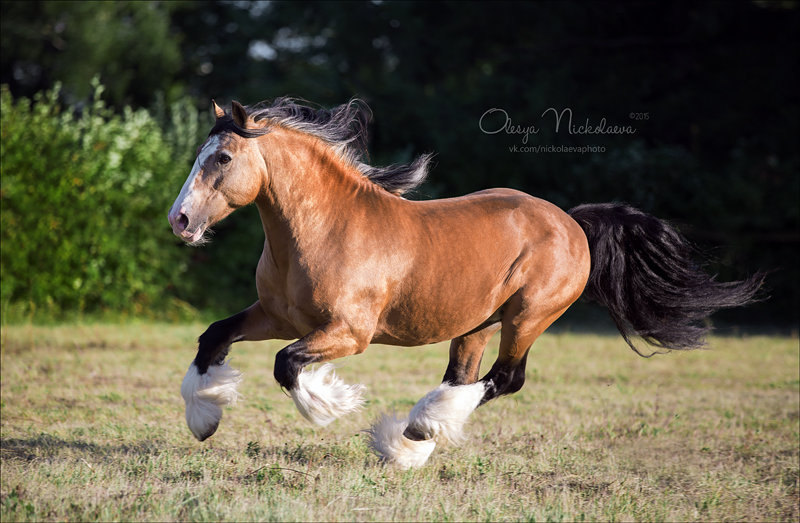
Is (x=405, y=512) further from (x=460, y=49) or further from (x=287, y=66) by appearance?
(x=287, y=66)

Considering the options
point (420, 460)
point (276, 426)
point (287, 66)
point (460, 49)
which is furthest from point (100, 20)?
point (420, 460)

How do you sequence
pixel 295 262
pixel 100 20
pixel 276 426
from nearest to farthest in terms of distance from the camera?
1. pixel 295 262
2. pixel 276 426
3. pixel 100 20

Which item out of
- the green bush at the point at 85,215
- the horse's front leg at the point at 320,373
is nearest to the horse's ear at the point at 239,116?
the horse's front leg at the point at 320,373

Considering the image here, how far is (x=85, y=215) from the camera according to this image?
446 inches

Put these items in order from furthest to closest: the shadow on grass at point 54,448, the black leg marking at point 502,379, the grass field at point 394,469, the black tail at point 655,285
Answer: the black tail at point 655,285
the black leg marking at point 502,379
the shadow on grass at point 54,448
the grass field at point 394,469

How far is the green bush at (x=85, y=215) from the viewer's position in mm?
10891

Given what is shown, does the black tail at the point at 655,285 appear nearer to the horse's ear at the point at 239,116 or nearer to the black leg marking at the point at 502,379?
the black leg marking at the point at 502,379

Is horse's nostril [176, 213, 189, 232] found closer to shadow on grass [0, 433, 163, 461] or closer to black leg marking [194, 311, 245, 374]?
black leg marking [194, 311, 245, 374]

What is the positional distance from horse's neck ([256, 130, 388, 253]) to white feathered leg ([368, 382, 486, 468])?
45.5 inches

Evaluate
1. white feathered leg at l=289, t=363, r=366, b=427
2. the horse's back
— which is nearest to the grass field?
white feathered leg at l=289, t=363, r=366, b=427

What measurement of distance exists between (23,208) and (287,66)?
487 inches

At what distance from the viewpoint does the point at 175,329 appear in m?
11.5

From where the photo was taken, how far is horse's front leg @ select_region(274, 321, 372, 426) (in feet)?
13.7

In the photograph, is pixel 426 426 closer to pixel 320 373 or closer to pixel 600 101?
pixel 320 373
